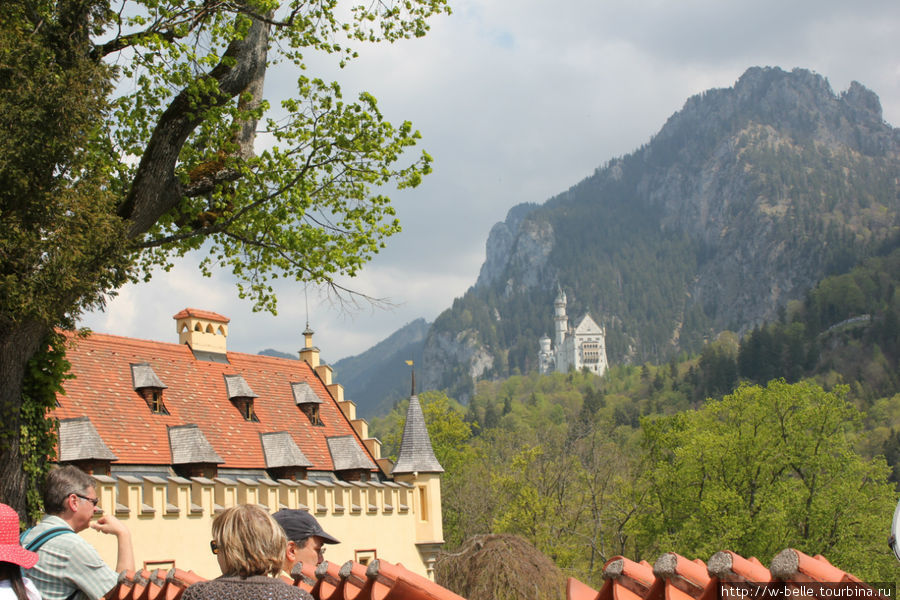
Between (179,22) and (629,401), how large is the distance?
159 meters

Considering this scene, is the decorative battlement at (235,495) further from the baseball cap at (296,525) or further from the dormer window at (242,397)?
the baseball cap at (296,525)

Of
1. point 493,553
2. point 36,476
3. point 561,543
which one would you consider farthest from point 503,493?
point 36,476

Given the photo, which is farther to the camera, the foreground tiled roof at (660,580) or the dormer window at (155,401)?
the dormer window at (155,401)

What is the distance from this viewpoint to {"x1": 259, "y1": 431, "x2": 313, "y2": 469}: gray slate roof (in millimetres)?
29062

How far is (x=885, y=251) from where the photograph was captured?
641ft

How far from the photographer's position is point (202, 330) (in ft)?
105

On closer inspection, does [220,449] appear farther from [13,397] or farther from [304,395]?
[13,397]

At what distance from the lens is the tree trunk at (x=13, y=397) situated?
504 inches

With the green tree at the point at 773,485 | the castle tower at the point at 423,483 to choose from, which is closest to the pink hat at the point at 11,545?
the castle tower at the point at 423,483

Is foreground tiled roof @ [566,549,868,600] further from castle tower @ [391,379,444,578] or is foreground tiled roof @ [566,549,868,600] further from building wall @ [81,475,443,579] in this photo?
castle tower @ [391,379,444,578]

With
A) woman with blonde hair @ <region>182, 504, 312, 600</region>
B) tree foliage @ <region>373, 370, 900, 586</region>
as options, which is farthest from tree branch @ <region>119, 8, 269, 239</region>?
tree foliage @ <region>373, 370, 900, 586</region>

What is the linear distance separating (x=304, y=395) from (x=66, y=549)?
2781 cm

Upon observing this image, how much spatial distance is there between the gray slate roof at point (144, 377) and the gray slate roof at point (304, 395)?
5711 mm

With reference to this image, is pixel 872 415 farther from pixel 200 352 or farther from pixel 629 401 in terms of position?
pixel 200 352
